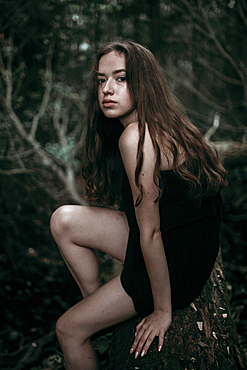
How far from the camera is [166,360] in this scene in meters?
1.07

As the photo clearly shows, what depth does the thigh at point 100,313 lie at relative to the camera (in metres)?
1.21

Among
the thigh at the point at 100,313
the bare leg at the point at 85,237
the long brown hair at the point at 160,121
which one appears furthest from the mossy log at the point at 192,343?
the long brown hair at the point at 160,121

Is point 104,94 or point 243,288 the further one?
point 243,288

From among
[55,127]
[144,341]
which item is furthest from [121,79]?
[55,127]

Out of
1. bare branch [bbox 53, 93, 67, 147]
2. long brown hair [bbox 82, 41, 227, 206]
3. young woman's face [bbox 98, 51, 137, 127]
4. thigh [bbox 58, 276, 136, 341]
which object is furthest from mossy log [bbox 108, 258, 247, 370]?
bare branch [bbox 53, 93, 67, 147]

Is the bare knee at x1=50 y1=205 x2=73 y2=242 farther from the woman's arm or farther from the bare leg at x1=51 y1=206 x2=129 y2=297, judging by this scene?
the woman's arm

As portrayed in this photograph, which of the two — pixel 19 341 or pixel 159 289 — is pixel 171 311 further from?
pixel 19 341

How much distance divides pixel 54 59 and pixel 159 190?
2769 mm

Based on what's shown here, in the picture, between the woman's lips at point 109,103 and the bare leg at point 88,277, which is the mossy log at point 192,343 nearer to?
the bare leg at point 88,277

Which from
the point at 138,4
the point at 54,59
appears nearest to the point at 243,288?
the point at 54,59

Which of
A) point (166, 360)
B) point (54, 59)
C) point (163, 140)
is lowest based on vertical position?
point (166, 360)

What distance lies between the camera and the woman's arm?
1083 millimetres

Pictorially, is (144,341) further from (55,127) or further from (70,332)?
(55,127)

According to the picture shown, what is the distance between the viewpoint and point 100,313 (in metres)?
1.21
